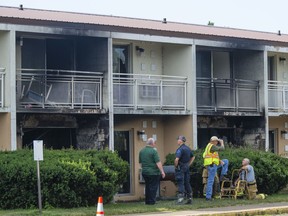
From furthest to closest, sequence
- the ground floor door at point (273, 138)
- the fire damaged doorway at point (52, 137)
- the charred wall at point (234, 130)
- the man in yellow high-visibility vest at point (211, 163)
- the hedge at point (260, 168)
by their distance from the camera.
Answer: the ground floor door at point (273, 138) → the charred wall at point (234, 130) → the fire damaged doorway at point (52, 137) → the hedge at point (260, 168) → the man in yellow high-visibility vest at point (211, 163)

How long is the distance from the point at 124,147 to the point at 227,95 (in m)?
4.48

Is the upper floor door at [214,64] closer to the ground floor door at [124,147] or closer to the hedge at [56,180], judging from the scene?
Result: the ground floor door at [124,147]

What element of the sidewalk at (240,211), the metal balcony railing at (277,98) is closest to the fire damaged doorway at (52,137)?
the sidewalk at (240,211)

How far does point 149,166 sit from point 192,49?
23.8ft

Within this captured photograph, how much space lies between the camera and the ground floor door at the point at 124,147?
25641mm

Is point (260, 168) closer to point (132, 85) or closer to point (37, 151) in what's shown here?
point (132, 85)

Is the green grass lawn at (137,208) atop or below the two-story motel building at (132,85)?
below

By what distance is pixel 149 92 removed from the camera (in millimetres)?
25078

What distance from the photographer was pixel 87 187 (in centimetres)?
1873

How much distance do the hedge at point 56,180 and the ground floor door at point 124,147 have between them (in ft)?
19.2

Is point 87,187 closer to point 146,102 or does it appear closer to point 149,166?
point 149,166

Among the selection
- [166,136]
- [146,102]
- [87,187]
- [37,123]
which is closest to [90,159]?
[87,187]

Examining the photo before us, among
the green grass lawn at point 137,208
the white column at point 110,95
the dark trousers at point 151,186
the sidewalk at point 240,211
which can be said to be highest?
the white column at point 110,95

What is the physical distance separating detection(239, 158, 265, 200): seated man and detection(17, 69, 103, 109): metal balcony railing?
507 centimetres
